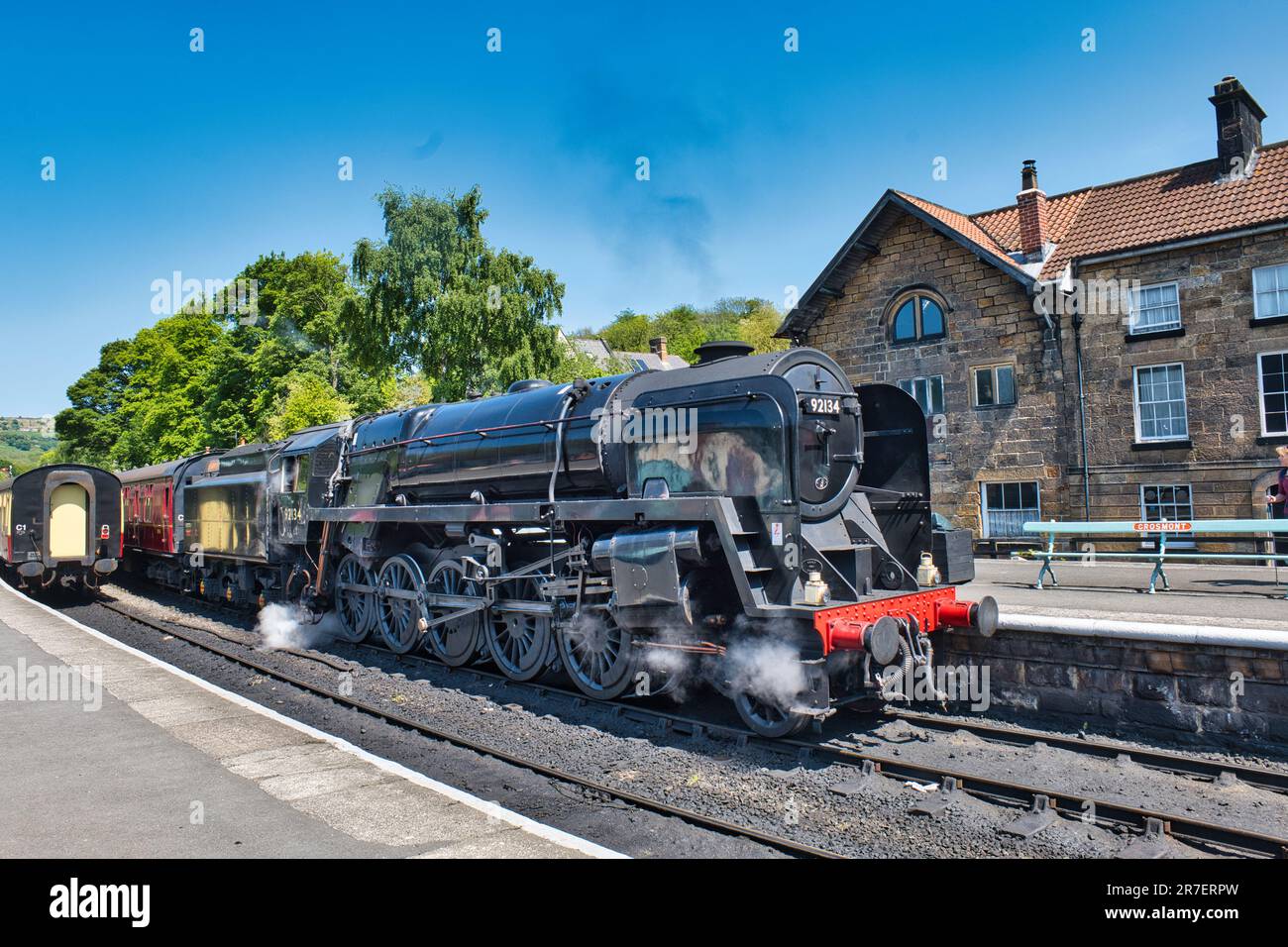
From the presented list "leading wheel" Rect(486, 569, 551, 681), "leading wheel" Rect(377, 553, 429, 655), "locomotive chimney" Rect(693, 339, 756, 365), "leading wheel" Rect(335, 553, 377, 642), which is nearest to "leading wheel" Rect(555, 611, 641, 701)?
"leading wheel" Rect(486, 569, 551, 681)

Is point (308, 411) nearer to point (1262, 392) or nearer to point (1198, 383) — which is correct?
point (1198, 383)

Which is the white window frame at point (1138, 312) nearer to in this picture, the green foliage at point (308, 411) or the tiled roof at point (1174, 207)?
the tiled roof at point (1174, 207)

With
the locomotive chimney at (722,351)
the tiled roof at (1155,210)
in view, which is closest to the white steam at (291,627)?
the locomotive chimney at (722,351)

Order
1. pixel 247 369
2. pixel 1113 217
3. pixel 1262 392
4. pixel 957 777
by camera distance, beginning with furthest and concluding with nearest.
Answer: pixel 247 369
pixel 1113 217
pixel 1262 392
pixel 957 777

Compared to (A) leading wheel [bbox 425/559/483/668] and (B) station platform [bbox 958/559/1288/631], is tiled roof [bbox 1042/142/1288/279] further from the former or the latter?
(A) leading wheel [bbox 425/559/483/668]

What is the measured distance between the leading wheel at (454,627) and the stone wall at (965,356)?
13628mm

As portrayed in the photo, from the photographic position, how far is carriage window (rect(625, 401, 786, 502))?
6.77 m

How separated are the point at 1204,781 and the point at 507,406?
7.19m

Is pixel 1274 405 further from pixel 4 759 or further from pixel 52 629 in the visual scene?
pixel 52 629

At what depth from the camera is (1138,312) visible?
56.6ft

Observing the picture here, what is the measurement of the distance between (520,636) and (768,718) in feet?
10.6

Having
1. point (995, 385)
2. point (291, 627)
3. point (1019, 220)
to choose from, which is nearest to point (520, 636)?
point (291, 627)

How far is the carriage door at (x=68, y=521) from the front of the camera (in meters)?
18.4

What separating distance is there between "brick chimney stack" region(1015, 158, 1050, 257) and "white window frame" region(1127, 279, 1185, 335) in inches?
104
